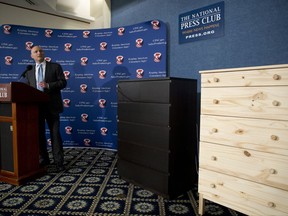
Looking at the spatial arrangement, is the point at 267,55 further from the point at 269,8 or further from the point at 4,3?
the point at 4,3

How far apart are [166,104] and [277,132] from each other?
90 cm

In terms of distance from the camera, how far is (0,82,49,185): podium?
229cm

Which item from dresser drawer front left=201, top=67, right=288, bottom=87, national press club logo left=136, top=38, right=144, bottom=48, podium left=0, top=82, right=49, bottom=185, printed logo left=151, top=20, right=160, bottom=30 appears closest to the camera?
dresser drawer front left=201, top=67, right=288, bottom=87

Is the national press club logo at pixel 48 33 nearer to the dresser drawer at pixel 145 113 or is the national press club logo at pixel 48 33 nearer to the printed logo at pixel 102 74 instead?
the printed logo at pixel 102 74

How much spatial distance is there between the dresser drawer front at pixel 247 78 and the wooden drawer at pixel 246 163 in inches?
18.3

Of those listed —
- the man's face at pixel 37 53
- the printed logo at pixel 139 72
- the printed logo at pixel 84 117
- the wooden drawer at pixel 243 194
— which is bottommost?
the wooden drawer at pixel 243 194

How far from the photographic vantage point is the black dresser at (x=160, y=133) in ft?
6.48

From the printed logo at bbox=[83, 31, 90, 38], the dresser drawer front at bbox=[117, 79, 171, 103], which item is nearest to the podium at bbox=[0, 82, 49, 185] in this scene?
the dresser drawer front at bbox=[117, 79, 171, 103]

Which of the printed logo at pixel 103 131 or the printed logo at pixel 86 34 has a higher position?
the printed logo at pixel 86 34

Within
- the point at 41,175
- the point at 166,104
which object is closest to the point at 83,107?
Result: the point at 41,175

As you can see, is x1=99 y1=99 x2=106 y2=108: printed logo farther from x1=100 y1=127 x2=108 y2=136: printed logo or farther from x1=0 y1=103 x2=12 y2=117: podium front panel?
x1=0 y1=103 x2=12 y2=117: podium front panel

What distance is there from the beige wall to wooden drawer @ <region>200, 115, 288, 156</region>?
10.8 feet

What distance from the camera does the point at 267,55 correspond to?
2141mm

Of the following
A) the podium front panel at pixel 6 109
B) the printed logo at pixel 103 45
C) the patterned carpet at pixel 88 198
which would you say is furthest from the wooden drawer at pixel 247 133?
the printed logo at pixel 103 45
